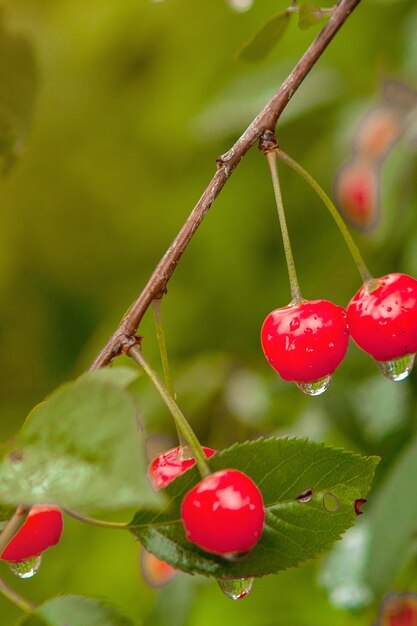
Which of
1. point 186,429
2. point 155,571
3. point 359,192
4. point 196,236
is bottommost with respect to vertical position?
point 155,571

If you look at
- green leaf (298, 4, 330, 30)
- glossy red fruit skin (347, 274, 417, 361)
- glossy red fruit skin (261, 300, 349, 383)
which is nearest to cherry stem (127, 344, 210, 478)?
glossy red fruit skin (261, 300, 349, 383)

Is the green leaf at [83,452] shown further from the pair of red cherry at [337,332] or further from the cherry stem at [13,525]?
the pair of red cherry at [337,332]

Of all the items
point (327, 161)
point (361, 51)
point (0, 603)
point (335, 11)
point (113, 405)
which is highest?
point (335, 11)

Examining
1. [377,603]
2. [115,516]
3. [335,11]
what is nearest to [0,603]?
[115,516]

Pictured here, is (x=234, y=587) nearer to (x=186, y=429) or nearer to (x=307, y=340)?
(x=186, y=429)

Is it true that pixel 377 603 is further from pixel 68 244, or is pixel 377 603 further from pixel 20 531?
pixel 68 244

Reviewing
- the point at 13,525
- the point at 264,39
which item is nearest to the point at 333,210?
the point at 264,39
